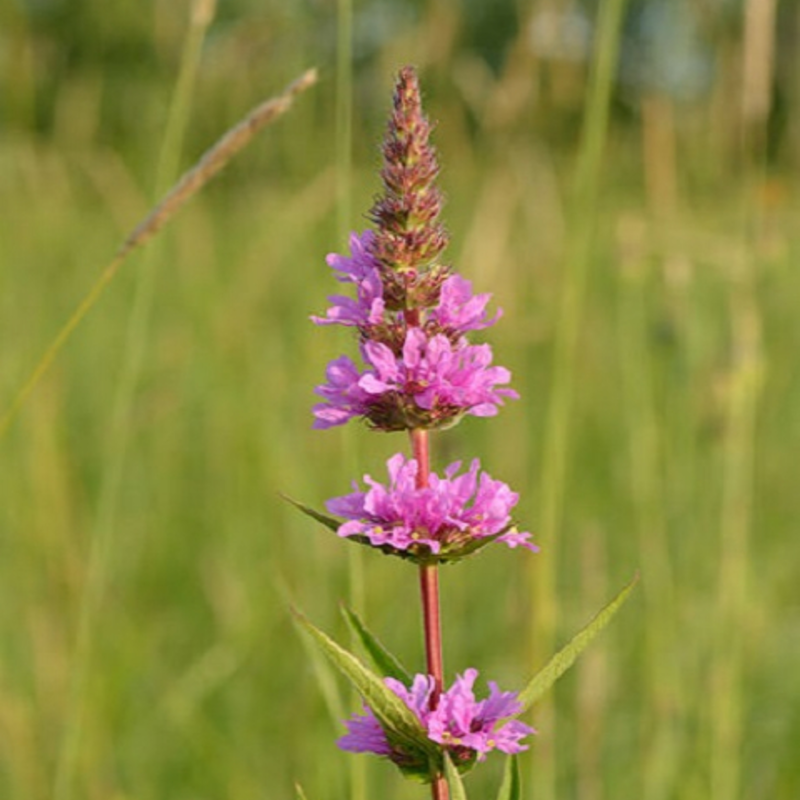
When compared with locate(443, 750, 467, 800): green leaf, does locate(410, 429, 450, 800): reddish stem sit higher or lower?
higher

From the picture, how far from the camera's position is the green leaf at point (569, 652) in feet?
2.26

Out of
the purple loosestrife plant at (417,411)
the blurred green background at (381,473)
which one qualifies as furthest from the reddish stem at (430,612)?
the blurred green background at (381,473)

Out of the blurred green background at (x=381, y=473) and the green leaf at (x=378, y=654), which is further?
the blurred green background at (x=381, y=473)

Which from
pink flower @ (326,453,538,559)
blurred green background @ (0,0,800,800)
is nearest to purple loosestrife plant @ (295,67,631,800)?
pink flower @ (326,453,538,559)

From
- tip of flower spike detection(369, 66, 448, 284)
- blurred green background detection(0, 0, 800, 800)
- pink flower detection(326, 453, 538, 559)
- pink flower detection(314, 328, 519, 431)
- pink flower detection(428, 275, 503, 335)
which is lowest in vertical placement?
blurred green background detection(0, 0, 800, 800)

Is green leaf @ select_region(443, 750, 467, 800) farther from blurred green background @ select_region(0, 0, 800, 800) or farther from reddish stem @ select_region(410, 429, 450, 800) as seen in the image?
blurred green background @ select_region(0, 0, 800, 800)

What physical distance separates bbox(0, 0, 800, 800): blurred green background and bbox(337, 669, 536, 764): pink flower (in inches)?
17.5

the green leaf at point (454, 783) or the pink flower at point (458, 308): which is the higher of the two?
the pink flower at point (458, 308)

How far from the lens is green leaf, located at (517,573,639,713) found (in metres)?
0.69

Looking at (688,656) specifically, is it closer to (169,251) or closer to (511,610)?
(511,610)

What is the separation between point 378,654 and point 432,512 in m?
0.09

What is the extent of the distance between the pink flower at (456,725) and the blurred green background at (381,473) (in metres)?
0.44

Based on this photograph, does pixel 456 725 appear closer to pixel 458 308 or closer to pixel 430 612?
pixel 430 612

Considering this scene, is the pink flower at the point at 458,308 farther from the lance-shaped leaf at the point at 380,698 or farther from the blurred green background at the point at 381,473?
the blurred green background at the point at 381,473
